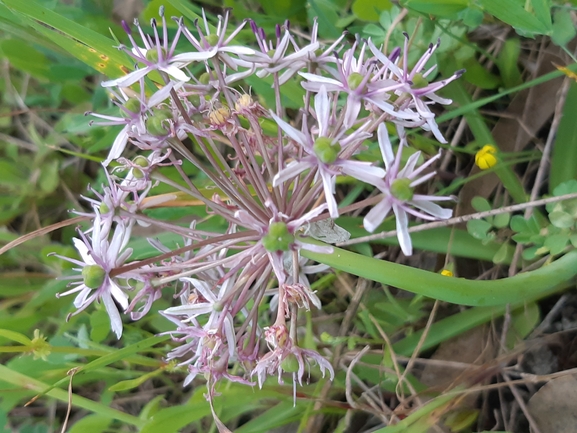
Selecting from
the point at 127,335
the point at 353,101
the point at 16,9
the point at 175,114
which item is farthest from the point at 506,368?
the point at 16,9

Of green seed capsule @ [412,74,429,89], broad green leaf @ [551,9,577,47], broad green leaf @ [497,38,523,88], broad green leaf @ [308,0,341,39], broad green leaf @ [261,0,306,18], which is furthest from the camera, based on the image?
broad green leaf @ [261,0,306,18]

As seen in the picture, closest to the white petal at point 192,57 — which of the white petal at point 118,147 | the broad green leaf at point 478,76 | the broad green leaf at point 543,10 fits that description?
the white petal at point 118,147

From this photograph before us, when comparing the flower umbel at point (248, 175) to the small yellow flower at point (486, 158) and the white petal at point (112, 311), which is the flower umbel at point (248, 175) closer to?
the white petal at point (112, 311)

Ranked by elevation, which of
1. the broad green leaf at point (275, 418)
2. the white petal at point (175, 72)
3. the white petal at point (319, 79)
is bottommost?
the broad green leaf at point (275, 418)

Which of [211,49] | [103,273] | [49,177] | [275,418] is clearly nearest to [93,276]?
[103,273]

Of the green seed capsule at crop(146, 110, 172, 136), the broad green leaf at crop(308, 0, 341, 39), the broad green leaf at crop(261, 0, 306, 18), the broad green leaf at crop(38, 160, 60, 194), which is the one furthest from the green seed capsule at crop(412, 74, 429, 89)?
the broad green leaf at crop(38, 160, 60, 194)

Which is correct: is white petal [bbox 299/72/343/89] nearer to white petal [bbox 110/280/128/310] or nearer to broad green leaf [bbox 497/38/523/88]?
white petal [bbox 110/280/128/310]
